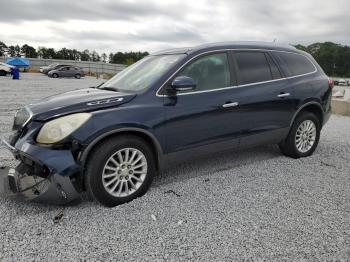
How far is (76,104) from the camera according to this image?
10.9 ft

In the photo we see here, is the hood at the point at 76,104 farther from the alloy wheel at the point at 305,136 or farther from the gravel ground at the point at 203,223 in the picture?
the alloy wheel at the point at 305,136

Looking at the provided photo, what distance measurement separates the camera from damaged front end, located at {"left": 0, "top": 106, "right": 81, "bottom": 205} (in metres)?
3.02

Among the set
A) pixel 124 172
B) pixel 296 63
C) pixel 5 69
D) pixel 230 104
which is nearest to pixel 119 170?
pixel 124 172

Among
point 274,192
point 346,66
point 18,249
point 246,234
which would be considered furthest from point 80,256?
point 346,66

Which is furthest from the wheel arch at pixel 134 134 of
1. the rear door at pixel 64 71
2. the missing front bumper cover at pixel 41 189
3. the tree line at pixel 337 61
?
the tree line at pixel 337 61

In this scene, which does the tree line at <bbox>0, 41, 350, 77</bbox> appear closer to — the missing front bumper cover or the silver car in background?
the silver car in background

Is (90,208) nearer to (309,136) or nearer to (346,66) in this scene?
(309,136)

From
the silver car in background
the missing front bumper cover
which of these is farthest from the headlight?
the silver car in background

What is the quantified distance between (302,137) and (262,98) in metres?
1.23

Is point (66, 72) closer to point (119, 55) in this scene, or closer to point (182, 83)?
point (182, 83)

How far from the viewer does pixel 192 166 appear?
4.70m

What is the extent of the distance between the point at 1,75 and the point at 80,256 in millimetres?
31198

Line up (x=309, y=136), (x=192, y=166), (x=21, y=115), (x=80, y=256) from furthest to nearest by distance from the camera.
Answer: (x=309, y=136) < (x=192, y=166) < (x=21, y=115) < (x=80, y=256)

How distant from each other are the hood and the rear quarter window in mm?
2633
